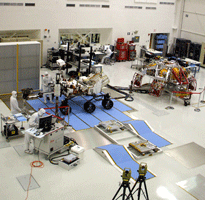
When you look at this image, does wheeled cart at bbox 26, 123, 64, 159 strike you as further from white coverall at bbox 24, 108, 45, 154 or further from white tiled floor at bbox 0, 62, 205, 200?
white tiled floor at bbox 0, 62, 205, 200

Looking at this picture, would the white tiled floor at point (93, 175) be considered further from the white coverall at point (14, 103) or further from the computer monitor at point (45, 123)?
the white coverall at point (14, 103)

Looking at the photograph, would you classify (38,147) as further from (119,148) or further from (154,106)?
(154,106)

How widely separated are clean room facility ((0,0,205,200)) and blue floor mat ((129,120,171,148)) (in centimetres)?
4

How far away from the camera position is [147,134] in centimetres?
1229

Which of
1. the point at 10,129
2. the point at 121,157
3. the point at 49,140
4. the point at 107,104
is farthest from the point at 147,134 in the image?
the point at 10,129

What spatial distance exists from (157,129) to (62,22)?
1068cm

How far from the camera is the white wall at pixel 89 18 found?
1866cm

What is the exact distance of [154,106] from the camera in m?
15.3

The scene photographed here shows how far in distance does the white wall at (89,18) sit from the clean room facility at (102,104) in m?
0.06

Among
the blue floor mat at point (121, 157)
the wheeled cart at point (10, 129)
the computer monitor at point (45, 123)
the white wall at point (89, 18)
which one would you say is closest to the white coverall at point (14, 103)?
the wheeled cart at point (10, 129)

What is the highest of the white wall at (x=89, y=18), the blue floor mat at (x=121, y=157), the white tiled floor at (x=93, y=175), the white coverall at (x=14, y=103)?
the white wall at (x=89, y=18)

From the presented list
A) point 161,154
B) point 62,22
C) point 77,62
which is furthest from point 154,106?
point 62,22

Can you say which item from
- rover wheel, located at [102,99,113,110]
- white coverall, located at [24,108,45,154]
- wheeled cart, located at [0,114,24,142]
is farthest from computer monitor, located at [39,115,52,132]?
rover wheel, located at [102,99,113,110]

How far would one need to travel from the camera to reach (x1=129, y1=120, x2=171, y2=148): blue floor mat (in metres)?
11.7
